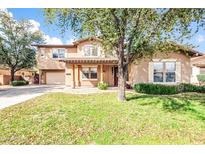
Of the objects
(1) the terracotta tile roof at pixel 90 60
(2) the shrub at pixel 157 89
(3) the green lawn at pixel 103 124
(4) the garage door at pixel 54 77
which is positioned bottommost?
(3) the green lawn at pixel 103 124

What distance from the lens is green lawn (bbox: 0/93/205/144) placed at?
22.5 feet

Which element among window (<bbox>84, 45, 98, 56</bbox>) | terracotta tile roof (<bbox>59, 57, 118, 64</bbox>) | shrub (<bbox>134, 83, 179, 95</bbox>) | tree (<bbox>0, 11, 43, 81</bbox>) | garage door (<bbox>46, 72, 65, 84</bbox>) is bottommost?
shrub (<bbox>134, 83, 179, 95</bbox>)

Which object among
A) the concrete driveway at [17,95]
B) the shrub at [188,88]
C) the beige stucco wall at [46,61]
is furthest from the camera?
the beige stucco wall at [46,61]

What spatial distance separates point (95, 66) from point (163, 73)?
7.06 m

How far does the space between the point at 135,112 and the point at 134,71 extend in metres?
9.83

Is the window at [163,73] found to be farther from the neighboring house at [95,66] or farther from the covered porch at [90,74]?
the covered porch at [90,74]

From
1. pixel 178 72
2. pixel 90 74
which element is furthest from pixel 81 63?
pixel 178 72

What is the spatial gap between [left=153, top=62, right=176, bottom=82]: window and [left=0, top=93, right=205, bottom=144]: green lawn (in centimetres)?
801

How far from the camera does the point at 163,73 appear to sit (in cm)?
1858

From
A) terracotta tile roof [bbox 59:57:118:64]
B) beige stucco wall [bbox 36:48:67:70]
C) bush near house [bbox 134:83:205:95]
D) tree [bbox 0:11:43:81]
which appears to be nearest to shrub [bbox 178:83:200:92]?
bush near house [bbox 134:83:205:95]

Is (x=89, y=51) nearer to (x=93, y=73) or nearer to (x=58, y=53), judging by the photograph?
(x=93, y=73)

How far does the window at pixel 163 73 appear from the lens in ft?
60.9

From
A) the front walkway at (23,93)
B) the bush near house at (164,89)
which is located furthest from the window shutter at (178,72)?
the front walkway at (23,93)

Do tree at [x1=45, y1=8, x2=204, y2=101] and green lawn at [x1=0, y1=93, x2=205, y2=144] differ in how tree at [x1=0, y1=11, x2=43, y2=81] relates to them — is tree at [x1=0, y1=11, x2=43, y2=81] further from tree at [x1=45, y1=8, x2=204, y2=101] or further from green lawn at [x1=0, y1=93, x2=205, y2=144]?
green lawn at [x1=0, y1=93, x2=205, y2=144]
